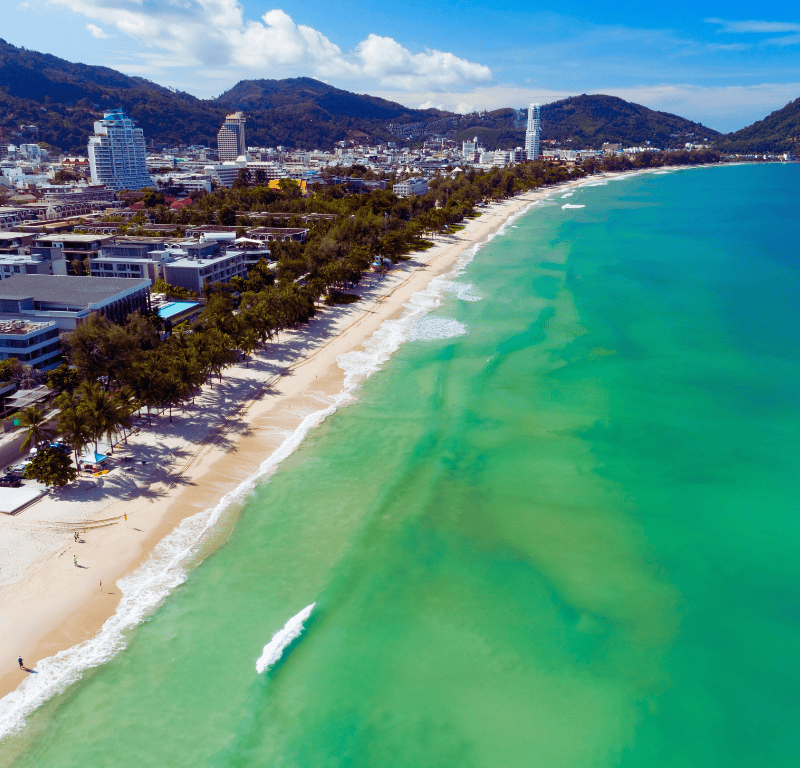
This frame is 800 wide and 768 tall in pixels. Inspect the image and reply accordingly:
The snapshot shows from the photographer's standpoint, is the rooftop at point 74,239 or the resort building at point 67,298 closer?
the resort building at point 67,298

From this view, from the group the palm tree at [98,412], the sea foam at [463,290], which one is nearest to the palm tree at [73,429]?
the palm tree at [98,412]

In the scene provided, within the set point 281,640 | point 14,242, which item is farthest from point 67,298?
point 281,640

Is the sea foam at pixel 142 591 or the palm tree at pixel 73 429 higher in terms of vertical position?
the palm tree at pixel 73 429

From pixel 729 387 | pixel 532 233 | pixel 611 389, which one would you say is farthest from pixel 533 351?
pixel 532 233

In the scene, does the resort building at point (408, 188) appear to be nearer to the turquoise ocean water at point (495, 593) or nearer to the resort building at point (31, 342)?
the turquoise ocean water at point (495, 593)

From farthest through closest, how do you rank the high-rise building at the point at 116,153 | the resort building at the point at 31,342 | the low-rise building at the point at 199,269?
1. the high-rise building at the point at 116,153
2. the low-rise building at the point at 199,269
3. the resort building at the point at 31,342

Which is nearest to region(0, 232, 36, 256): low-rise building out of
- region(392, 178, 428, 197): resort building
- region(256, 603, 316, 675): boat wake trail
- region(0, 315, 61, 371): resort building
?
region(0, 315, 61, 371): resort building

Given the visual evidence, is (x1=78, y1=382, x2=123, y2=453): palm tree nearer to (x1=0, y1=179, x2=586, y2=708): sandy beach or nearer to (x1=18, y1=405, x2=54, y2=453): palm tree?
(x1=18, y1=405, x2=54, y2=453): palm tree
